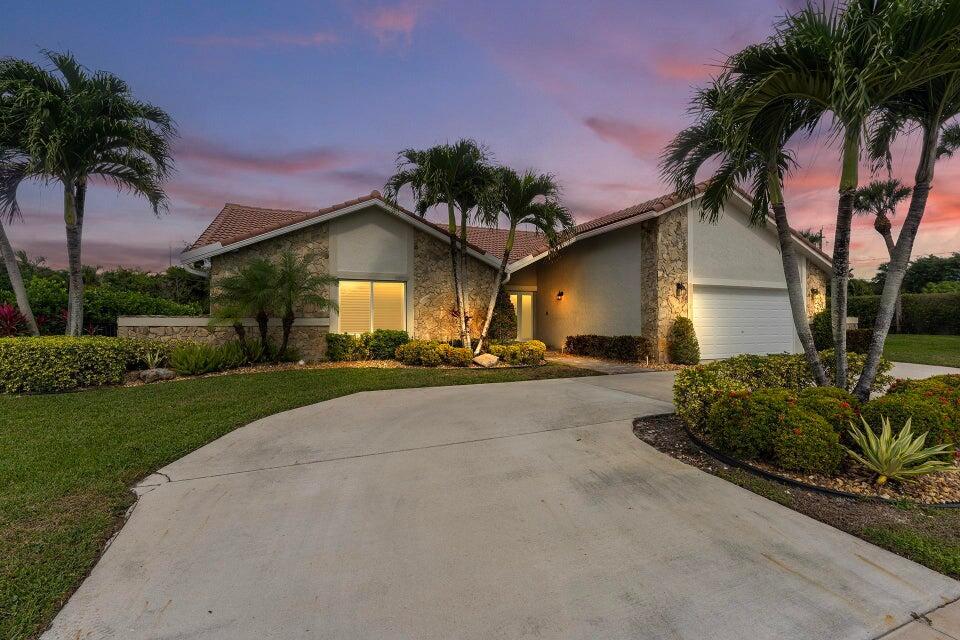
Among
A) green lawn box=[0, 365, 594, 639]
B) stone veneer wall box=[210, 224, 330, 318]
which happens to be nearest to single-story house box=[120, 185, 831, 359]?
stone veneer wall box=[210, 224, 330, 318]

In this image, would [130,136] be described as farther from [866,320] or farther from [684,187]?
[866,320]

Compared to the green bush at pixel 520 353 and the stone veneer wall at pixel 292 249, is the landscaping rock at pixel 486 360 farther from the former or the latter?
the stone veneer wall at pixel 292 249

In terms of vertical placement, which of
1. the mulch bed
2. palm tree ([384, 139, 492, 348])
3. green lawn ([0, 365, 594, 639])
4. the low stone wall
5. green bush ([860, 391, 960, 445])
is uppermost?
palm tree ([384, 139, 492, 348])

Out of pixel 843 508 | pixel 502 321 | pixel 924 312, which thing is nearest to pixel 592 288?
pixel 502 321

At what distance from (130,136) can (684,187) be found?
1091 centimetres

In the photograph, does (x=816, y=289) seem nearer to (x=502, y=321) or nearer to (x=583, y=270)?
(x=583, y=270)

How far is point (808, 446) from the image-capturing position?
11.8 ft

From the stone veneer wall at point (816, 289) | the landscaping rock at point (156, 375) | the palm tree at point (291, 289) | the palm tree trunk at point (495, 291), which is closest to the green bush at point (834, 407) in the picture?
the palm tree trunk at point (495, 291)

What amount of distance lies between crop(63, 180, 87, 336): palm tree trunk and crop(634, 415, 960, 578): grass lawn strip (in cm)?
1225

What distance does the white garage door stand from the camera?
12.4 m

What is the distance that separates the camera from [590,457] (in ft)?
13.6

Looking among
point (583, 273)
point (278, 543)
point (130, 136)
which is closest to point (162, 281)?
point (130, 136)

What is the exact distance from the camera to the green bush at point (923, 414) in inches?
144

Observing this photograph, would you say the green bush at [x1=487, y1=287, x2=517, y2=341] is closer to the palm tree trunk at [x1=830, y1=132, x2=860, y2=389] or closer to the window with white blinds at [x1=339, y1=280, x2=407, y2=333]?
the window with white blinds at [x1=339, y1=280, x2=407, y2=333]
